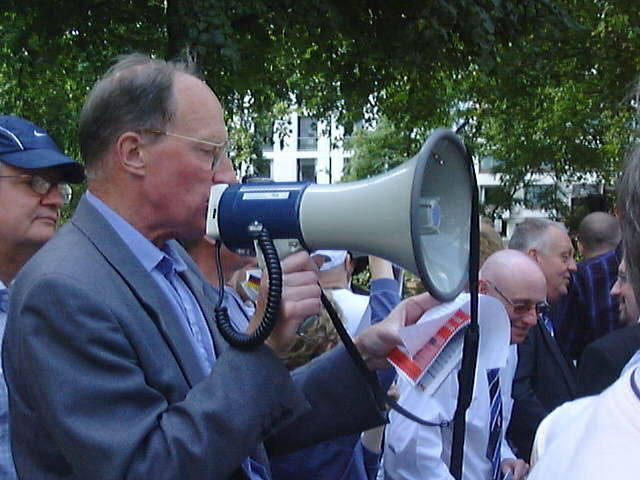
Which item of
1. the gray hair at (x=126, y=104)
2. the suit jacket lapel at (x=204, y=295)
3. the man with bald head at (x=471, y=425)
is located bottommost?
the man with bald head at (x=471, y=425)

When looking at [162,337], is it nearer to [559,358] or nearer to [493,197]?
[559,358]

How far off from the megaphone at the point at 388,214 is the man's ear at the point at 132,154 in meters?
0.20

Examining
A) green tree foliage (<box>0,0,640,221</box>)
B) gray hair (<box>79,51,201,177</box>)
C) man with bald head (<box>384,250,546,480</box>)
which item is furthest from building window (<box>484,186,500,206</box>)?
gray hair (<box>79,51,201,177</box>)

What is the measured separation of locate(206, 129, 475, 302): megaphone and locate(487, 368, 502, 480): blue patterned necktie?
1.46 metres

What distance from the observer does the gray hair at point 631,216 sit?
4.72 ft

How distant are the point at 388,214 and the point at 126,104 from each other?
70 centimetres

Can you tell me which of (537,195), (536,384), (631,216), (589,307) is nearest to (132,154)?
(631,216)

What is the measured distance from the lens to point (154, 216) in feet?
6.50

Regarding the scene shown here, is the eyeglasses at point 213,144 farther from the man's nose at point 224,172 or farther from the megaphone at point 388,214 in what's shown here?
the megaphone at point 388,214

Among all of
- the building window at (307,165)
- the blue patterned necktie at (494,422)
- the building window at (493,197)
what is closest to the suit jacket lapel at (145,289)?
the blue patterned necktie at (494,422)

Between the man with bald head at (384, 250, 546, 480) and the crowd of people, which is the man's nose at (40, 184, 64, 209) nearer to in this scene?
the crowd of people

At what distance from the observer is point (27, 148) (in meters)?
2.78

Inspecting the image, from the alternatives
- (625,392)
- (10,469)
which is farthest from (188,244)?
(625,392)

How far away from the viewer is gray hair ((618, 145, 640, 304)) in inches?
56.6
